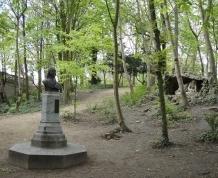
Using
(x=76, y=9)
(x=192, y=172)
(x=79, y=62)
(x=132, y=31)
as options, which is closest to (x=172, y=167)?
(x=192, y=172)

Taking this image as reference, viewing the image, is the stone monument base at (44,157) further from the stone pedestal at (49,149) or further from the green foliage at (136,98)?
the green foliage at (136,98)

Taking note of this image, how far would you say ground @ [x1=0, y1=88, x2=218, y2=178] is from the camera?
6270 mm

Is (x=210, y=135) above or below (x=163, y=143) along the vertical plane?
above

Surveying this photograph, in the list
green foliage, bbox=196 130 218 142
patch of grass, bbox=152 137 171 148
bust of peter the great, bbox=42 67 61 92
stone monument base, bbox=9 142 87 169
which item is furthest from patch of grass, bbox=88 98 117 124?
stone monument base, bbox=9 142 87 169

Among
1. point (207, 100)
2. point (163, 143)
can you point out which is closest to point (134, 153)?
point (163, 143)

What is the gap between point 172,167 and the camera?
6.59 m

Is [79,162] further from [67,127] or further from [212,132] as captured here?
[67,127]

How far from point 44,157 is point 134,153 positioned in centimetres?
285

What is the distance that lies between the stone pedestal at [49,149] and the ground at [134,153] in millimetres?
189

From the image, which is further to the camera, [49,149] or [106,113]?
[106,113]

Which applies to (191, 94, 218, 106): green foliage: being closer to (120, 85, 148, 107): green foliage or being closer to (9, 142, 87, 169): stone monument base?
(120, 85, 148, 107): green foliage

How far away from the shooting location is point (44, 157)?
6.66 m

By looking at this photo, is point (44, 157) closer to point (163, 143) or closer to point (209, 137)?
point (163, 143)

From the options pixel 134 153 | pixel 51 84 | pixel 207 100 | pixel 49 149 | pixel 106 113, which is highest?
pixel 51 84
